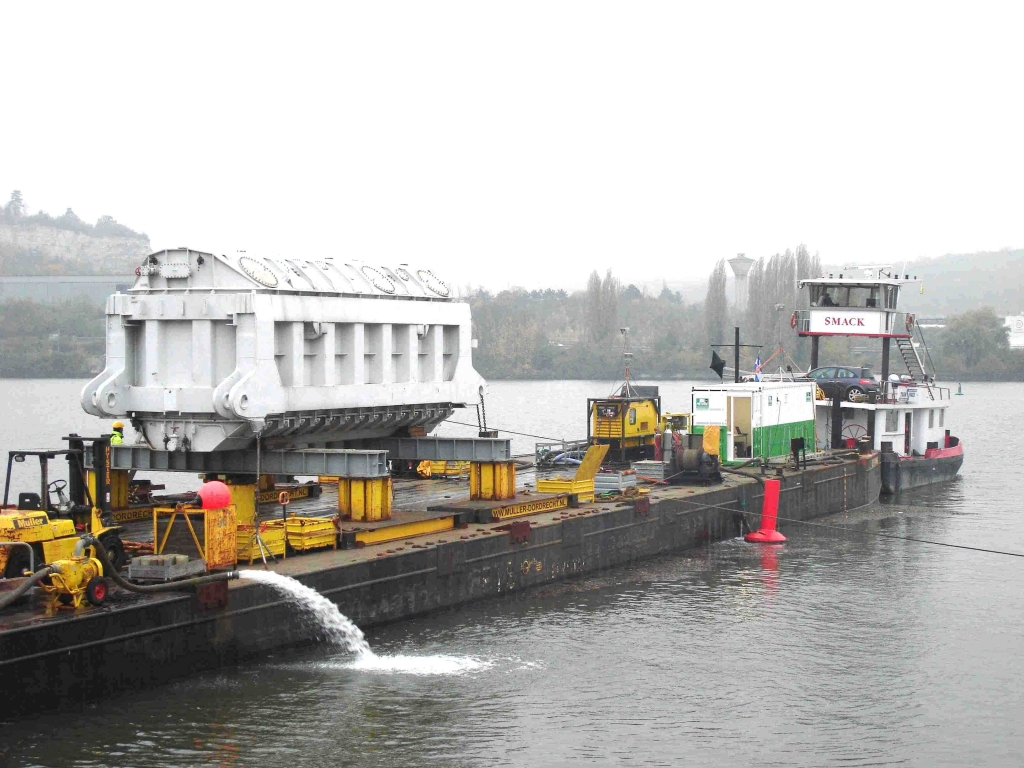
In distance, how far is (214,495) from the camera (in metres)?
20.4

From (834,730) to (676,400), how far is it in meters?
104

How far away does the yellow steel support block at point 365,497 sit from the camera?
25.6 metres

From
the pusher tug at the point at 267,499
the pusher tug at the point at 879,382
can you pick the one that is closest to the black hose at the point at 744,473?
the pusher tug at the point at 267,499

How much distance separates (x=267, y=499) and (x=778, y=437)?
2094 centimetres

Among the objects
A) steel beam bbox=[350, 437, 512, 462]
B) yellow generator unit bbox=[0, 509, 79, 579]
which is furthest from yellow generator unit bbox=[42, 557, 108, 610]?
steel beam bbox=[350, 437, 512, 462]

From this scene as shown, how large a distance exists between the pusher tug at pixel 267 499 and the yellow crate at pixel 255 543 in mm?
31

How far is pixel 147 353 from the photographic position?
24266mm

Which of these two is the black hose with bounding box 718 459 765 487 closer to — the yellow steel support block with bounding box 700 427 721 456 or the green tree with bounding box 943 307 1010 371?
the yellow steel support block with bounding box 700 427 721 456

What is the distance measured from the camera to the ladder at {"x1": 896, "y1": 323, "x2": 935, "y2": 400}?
51.0 metres

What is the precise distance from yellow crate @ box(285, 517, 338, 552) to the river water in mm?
2049

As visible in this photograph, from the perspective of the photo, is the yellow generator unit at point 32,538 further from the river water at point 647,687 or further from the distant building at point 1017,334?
the distant building at point 1017,334

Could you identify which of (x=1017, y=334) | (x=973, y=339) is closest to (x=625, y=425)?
(x=973, y=339)

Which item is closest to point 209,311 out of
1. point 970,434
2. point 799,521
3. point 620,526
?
point 620,526

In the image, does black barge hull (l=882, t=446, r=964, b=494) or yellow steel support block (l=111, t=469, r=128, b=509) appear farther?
black barge hull (l=882, t=446, r=964, b=494)
